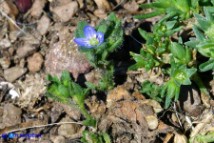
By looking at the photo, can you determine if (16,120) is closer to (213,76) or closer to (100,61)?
(100,61)

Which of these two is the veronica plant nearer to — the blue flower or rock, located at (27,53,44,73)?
the blue flower

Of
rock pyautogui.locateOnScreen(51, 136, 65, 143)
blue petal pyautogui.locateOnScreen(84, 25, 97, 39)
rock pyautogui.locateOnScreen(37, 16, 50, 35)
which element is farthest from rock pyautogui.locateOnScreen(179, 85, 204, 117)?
rock pyautogui.locateOnScreen(37, 16, 50, 35)

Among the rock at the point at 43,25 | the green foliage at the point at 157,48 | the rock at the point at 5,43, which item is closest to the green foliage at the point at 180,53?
the green foliage at the point at 157,48

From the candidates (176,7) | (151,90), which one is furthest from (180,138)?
(176,7)

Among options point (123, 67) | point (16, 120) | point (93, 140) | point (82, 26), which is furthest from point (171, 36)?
point (16, 120)

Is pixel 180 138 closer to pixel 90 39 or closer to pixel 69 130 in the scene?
pixel 69 130

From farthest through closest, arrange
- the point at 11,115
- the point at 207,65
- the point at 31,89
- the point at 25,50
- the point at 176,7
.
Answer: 1. the point at 25,50
2. the point at 31,89
3. the point at 11,115
4. the point at 176,7
5. the point at 207,65

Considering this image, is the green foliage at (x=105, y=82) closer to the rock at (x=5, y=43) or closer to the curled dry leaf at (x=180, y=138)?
the curled dry leaf at (x=180, y=138)
